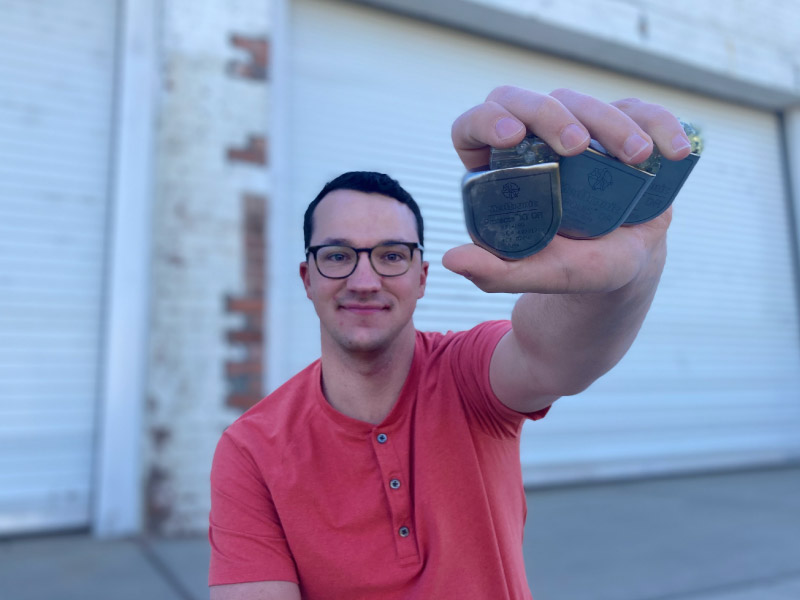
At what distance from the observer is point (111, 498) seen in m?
3.68

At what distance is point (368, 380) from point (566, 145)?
0.83 meters

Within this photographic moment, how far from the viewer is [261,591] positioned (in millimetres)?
1334

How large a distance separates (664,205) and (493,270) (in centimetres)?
32

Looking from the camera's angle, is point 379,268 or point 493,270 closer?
point 493,270

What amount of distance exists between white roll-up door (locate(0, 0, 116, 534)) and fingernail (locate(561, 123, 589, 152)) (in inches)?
150

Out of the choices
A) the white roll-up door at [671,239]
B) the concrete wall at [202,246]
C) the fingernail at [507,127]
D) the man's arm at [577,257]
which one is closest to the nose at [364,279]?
the man's arm at [577,257]

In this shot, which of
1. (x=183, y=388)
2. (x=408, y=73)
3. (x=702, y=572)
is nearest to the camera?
(x=702, y=572)

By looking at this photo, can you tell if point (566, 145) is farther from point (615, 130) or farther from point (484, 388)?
point (484, 388)

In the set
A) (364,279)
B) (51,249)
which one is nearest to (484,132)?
(364,279)

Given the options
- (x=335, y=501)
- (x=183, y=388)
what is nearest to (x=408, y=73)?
(x=183, y=388)

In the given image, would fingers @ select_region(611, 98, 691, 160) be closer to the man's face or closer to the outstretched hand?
the outstretched hand

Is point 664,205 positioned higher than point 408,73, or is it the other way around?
point 408,73

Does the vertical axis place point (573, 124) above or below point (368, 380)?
above

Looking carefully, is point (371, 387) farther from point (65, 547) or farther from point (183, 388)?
point (65, 547)
